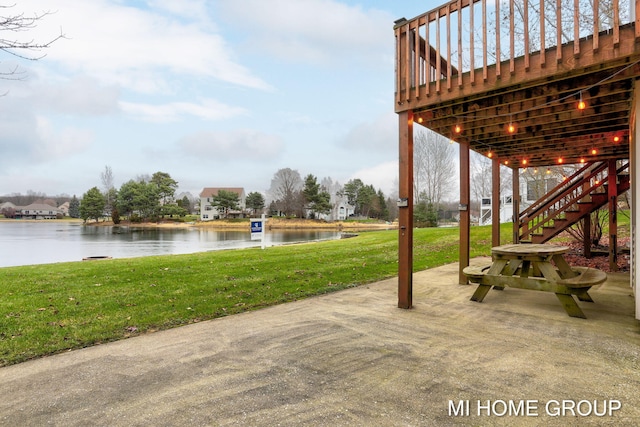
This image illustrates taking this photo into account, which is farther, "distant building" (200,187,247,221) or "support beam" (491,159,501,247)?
"distant building" (200,187,247,221)

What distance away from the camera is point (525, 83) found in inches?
133

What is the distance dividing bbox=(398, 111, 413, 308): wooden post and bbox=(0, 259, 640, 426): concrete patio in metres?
0.47

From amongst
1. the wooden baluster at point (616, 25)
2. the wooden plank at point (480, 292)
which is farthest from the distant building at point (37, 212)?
→ the wooden baluster at point (616, 25)

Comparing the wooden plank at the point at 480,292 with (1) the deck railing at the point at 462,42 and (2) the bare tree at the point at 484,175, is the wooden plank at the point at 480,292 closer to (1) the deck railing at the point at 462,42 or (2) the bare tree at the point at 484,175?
(1) the deck railing at the point at 462,42

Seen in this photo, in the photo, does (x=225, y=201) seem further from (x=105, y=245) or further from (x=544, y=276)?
(x=544, y=276)

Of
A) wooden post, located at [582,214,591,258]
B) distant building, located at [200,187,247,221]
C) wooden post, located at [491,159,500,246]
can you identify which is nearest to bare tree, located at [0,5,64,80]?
wooden post, located at [491,159,500,246]

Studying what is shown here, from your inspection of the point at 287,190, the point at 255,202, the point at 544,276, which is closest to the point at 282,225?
the point at 287,190

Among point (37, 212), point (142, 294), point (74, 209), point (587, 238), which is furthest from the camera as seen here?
point (37, 212)

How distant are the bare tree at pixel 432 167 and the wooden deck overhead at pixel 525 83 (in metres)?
22.9

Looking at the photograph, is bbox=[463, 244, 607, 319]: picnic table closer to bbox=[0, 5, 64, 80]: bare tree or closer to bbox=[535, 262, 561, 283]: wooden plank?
bbox=[535, 262, 561, 283]: wooden plank

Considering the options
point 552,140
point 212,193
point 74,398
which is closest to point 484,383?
point 74,398

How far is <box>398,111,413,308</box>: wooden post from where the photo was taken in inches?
161

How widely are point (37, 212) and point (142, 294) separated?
91.9 m

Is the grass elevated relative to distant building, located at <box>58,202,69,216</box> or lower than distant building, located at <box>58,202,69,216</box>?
lower
